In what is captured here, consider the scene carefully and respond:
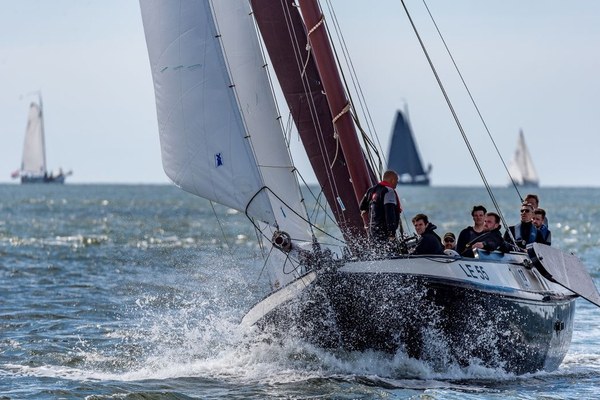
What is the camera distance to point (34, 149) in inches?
6580

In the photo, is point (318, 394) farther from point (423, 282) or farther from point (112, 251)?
point (112, 251)

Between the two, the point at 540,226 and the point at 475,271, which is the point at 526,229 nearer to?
the point at 540,226

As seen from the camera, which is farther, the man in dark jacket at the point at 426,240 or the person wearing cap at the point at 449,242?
the person wearing cap at the point at 449,242

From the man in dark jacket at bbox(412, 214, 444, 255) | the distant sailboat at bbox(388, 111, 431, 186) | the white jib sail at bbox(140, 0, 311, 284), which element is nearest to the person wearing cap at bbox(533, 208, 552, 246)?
the man in dark jacket at bbox(412, 214, 444, 255)

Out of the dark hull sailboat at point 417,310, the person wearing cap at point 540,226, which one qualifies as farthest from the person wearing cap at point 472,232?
the person wearing cap at point 540,226

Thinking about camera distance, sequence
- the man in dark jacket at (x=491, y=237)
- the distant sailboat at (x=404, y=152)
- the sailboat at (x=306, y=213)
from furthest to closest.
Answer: the distant sailboat at (x=404, y=152)
the man in dark jacket at (x=491, y=237)
the sailboat at (x=306, y=213)

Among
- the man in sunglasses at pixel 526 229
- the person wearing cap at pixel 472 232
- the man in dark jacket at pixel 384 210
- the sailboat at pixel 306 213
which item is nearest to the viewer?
A: the sailboat at pixel 306 213

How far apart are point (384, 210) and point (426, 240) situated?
2.16ft

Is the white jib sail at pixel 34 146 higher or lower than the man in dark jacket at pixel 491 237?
higher

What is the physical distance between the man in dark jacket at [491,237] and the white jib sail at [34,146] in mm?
145229

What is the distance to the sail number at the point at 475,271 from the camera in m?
17.6

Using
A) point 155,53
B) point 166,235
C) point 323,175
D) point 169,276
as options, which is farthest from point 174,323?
point 166,235

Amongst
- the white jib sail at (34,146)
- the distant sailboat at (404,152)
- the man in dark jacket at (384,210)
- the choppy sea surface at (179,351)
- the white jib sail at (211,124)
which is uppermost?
the white jib sail at (34,146)

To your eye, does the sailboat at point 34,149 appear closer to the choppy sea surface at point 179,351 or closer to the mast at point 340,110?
the choppy sea surface at point 179,351
